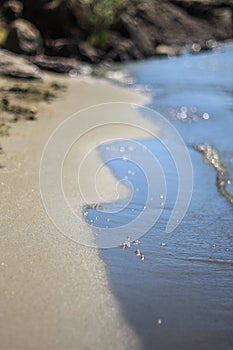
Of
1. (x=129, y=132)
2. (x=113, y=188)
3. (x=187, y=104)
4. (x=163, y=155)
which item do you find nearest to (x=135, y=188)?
(x=113, y=188)

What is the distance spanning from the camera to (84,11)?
66.6ft

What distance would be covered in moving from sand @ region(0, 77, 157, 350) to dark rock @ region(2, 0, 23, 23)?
14.3m

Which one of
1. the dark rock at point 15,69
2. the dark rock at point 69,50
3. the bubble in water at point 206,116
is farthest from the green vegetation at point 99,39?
the bubble in water at point 206,116

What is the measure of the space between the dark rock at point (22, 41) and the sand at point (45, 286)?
10447 mm

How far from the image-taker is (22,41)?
49.9 ft

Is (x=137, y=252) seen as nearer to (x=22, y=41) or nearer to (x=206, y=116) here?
(x=206, y=116)

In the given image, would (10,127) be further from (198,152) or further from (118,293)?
(118,293)

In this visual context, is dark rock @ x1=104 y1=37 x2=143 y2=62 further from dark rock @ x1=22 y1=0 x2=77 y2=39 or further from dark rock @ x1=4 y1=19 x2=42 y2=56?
dark rock @ x1=4 y1=19 x2=42 y2=56

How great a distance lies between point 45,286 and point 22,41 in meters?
12.9

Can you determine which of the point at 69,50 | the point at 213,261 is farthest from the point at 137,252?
the point at 69,50

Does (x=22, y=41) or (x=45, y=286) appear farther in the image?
(x=22, y=41)

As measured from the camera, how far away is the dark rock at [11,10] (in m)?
18.4

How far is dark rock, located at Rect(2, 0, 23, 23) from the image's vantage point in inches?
724

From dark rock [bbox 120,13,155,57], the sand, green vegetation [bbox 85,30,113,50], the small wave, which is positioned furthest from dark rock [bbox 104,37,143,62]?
the small wave
